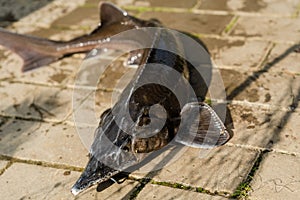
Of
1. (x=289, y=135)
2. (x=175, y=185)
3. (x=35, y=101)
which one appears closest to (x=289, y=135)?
(x=289, y=135)

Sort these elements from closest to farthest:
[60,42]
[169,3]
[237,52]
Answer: [237,52]
[60,42]
[169,3]

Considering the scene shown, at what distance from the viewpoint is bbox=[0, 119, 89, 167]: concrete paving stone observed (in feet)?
14.4

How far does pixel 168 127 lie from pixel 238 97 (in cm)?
101

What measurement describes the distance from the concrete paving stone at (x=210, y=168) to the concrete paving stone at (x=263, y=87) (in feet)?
2.66

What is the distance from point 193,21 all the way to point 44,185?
131 inches

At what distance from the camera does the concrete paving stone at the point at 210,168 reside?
3910 mm

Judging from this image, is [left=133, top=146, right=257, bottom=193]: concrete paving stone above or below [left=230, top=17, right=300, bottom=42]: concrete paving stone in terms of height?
below

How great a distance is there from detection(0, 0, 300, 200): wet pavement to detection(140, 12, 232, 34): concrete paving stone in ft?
0.04

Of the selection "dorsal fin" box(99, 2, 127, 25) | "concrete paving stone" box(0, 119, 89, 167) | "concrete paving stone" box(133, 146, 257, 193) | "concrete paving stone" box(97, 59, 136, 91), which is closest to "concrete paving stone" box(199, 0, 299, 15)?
"dorsal fin" box(99, 2, 127, 25)

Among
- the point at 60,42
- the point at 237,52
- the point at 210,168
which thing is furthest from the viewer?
the point at 60,42

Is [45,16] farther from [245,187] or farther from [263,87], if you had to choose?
[245,187]

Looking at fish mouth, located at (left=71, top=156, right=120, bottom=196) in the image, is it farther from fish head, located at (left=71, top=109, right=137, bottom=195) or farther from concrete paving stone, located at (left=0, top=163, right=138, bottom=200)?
concrete paving stone, located at (left=0, top=163, right=138, bottom=200)

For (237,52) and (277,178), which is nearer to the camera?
(277,178)

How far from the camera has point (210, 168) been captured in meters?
4.06
